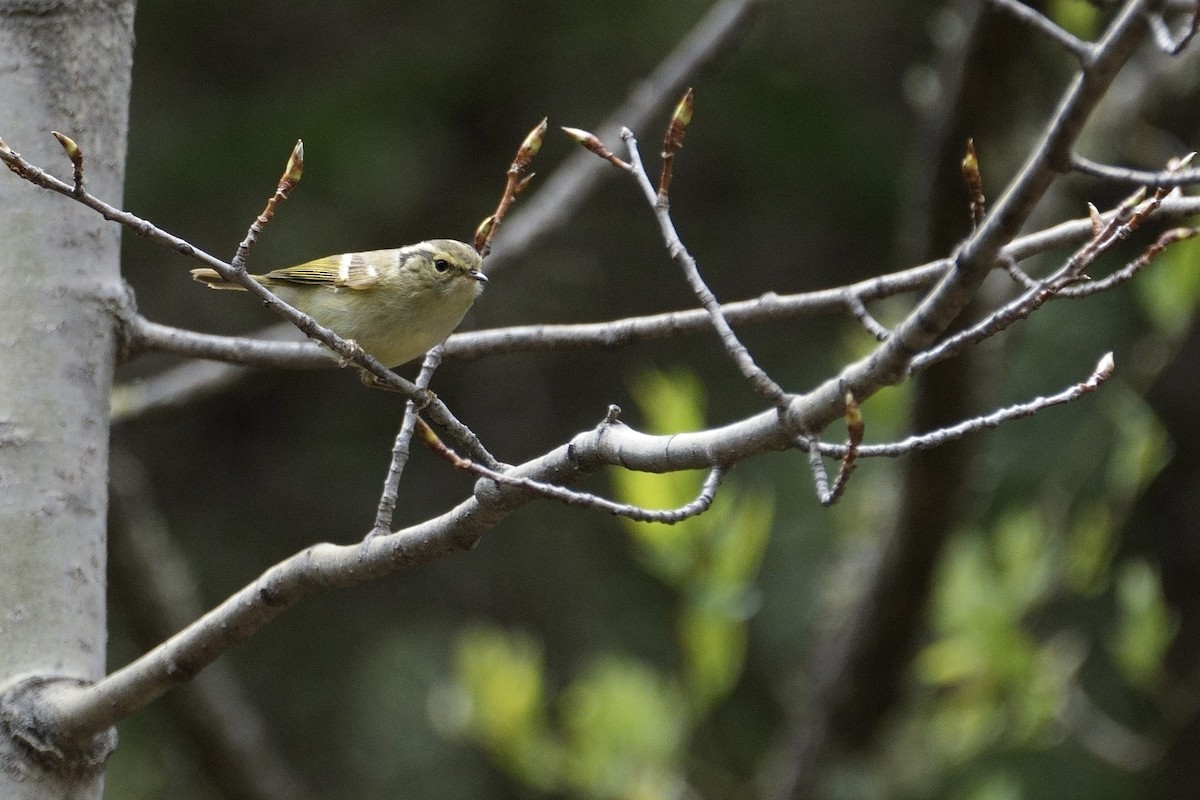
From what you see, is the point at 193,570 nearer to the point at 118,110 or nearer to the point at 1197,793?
the point at 118,110

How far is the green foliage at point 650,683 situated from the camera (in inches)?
128

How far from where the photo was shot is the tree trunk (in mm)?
1957

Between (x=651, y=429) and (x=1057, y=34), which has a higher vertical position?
(x=651, y=429)

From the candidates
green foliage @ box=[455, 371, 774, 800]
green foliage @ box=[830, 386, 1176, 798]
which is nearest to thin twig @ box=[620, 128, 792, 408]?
green foliage @ box=[455, 371, 774, 800]

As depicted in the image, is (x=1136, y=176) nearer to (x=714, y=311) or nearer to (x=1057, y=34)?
(x=1057, y=34)

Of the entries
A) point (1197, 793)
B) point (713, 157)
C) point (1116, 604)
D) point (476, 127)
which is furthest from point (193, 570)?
point (1197, 793)

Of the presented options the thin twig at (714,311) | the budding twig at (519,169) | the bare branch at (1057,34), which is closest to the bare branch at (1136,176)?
the bare branch at (1057,34)

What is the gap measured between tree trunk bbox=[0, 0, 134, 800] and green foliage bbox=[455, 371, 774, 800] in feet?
4.54

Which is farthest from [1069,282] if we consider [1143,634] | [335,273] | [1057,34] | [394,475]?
[1143,634]

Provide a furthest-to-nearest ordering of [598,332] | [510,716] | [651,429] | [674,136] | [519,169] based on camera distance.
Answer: [651,429] → [510,716] → [598,332] → [519,169] → [674,136]

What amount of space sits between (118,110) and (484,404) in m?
3.46

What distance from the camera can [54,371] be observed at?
2074 mm

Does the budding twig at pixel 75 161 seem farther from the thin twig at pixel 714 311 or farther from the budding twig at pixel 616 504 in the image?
the thin twig at pixel 714 311

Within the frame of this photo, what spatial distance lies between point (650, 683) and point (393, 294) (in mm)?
1412
